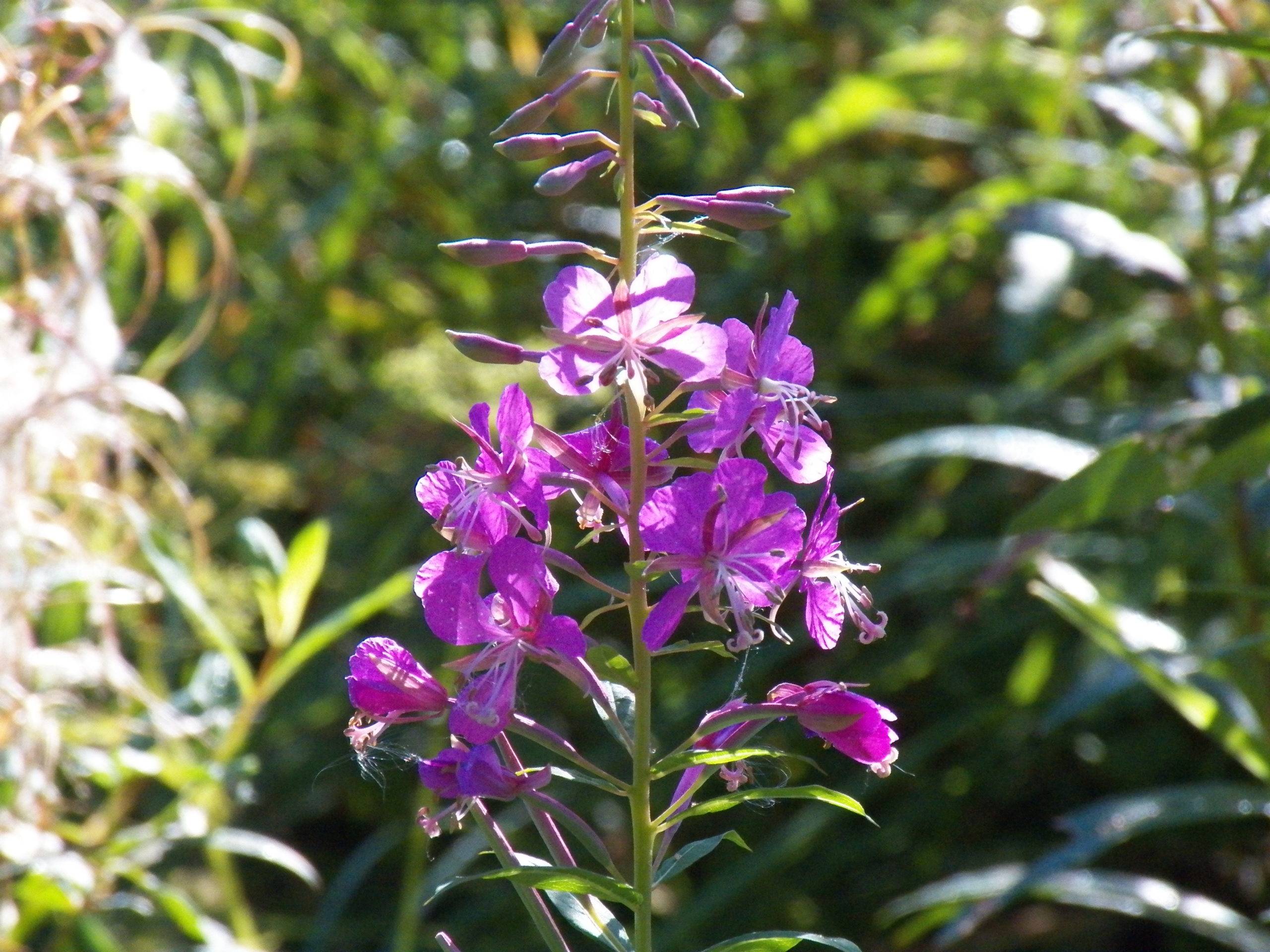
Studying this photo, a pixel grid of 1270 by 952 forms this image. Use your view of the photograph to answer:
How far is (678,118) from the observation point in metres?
0.71

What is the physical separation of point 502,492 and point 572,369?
0.26 ft

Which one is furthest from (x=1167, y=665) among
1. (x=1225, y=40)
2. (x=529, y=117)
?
(x=529, y=117)

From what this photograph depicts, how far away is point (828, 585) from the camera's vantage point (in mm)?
758

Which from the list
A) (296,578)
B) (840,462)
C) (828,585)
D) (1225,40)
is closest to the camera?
(828,585)

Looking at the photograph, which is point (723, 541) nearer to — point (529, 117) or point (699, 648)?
point (699, 648)

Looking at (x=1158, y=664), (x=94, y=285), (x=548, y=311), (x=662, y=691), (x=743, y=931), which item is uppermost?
(x=548, y=311)

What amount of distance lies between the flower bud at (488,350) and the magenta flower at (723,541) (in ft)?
0.36

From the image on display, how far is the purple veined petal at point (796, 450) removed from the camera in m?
0.68

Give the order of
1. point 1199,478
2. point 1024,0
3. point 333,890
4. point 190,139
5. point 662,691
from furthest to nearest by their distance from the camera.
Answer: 1. point 190,139
2. point 1024,0
3. point 662,691
4. point 333,890
5. point 1199,478

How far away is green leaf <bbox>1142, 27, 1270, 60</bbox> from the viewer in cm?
101

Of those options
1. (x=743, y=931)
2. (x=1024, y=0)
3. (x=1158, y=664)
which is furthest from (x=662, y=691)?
(x=1024, y=0)

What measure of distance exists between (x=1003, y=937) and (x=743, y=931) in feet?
1.38

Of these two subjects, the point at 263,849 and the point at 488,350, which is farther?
the point at 263,849

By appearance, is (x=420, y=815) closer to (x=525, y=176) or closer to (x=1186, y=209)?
(x=1186, y=209)
